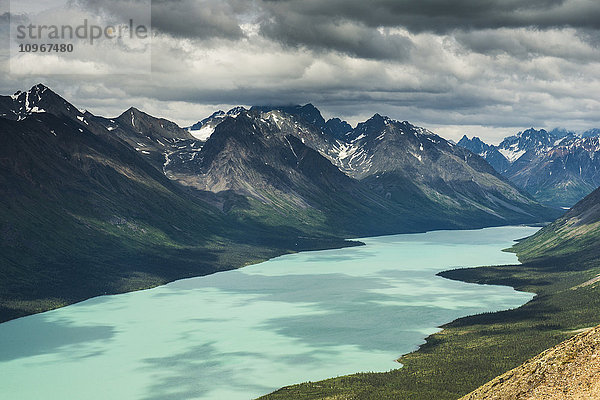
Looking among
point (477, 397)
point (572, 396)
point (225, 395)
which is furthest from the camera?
point (225, 395)

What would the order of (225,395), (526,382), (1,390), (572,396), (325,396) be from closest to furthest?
1. (572,396)
2. (526,382)
3. (325,396)
4. (225,395)
5. (1,390)

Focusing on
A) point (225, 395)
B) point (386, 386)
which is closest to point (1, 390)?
point (225, 395)

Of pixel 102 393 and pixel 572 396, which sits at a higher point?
pixel 572 396

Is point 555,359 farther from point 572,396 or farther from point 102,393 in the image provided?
point 102,393

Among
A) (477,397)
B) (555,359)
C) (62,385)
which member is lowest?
(62,385)

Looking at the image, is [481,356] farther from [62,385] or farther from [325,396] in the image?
[62,385]

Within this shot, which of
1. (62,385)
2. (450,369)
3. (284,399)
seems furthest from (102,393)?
(450,369)

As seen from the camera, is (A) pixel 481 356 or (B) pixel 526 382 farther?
(A) pixel 481 356
